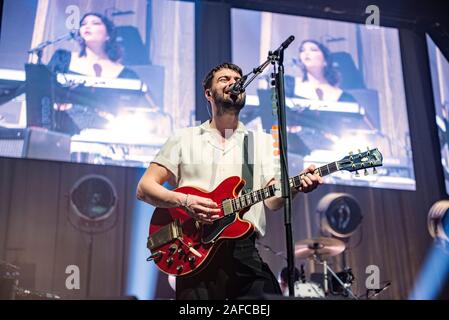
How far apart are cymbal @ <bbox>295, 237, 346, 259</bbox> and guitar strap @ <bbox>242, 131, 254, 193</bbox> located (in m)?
2.64

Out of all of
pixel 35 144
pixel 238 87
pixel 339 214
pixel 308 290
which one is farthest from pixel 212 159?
pixel 339 214

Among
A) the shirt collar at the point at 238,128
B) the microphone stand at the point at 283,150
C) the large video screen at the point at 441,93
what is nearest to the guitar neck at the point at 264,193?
the microphone stand at the point at 283,150

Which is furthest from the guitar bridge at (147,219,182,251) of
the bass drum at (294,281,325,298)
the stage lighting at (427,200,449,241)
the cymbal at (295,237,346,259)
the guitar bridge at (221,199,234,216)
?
the stage lighting at (427,200,449,241)

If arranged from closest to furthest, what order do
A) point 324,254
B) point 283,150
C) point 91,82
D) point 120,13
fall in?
point 283,150
point 324,254
point 91,82
point 120,13

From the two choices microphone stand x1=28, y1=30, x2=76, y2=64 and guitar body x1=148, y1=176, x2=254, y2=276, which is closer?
guitar body x1=148, y1=176, x2=254, y2=276

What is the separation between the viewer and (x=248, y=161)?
304 centimetres

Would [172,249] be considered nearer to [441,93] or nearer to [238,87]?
[238,87]

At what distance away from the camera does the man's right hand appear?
2.77 meters

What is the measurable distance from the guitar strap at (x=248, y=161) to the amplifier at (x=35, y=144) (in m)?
3.09

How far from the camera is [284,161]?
2.49m

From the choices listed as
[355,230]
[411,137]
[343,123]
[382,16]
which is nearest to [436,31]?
[382,16]

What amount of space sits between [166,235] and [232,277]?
0.47m

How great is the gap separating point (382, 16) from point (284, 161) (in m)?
5.35

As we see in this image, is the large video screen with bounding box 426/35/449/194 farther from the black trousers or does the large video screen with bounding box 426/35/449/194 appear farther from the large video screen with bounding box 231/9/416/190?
the black trousers
